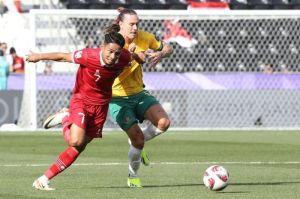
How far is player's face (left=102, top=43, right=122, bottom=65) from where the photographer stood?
1100 cm

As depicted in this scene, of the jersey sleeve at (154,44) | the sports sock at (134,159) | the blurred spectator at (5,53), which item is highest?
the jersey sleeve at (154,44)

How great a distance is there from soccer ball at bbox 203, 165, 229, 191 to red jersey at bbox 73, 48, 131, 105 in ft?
4.85

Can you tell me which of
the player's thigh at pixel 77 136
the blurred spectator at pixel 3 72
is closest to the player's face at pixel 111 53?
the player's thigh at pixel 77 136

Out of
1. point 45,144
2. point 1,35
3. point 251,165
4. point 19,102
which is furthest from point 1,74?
point 251,165

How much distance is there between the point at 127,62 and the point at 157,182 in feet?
6.16

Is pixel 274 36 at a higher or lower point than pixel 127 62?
lower

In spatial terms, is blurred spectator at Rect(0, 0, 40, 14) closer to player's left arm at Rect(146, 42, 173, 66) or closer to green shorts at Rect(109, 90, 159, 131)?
player's left arm at Rect(146, 42, 173, 66)

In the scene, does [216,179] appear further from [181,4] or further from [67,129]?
[181,4]

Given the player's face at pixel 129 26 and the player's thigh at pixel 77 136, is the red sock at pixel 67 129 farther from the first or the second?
the player's face at pixel 129 26

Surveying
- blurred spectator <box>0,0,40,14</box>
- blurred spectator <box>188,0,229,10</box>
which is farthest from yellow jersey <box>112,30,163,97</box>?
blurred spectator <box>0,0,40,14</box>

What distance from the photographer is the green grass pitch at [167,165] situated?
11.0m

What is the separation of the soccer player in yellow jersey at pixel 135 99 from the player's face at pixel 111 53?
91 cm

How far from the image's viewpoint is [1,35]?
100 feet

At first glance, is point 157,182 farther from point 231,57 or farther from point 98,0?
point 98,0
